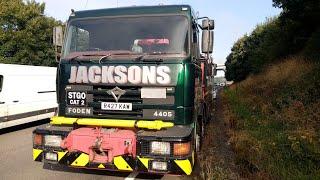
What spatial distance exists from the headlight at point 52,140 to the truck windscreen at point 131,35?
4.85ft

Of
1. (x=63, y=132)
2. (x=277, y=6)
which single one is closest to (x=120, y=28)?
(x=63, y=132)

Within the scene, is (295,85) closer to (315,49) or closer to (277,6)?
(315,49)

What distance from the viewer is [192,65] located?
6223 mm

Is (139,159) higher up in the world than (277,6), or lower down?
lower down

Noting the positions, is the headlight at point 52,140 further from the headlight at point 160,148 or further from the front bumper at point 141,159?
the headlight at point 160,148

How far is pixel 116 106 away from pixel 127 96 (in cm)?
24

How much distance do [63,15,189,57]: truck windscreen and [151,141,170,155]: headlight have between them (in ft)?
4.92

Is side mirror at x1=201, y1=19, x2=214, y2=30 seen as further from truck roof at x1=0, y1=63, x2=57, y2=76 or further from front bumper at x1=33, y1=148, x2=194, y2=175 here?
truck roof at x1=0, y1=63, x2=57, y2=76

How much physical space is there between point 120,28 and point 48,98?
8.42m

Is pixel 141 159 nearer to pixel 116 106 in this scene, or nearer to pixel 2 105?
Answer: pixel 116 106

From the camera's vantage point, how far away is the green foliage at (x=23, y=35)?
115 feet

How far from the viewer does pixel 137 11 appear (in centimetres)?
664

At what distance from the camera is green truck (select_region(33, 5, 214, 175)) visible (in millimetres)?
5762

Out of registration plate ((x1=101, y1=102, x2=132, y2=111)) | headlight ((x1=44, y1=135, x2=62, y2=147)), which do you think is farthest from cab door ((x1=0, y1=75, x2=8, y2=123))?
registration plate ((x1=101, y1=102, x2=132, y2=111))
